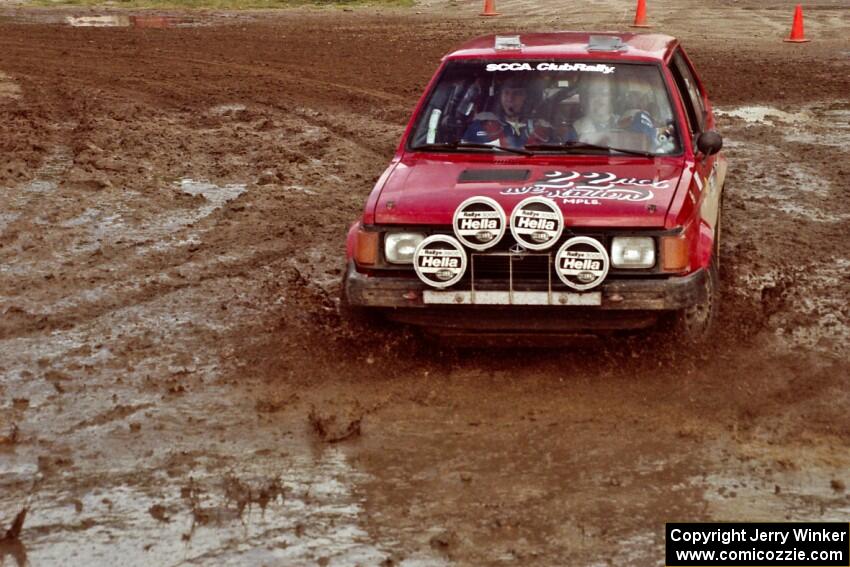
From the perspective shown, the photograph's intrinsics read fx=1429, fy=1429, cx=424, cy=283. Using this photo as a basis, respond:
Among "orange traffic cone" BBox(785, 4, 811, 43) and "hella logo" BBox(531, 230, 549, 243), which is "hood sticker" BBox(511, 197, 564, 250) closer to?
"hella logo" BBox(531, 230, 549, 243)

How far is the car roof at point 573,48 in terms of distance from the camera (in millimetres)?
8023

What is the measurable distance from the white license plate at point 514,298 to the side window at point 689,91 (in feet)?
6.31

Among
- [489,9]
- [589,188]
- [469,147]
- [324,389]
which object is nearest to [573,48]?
[469,147]

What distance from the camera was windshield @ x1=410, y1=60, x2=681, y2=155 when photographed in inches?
303

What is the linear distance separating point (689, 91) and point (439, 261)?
2.56m

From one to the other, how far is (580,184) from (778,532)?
2341mm

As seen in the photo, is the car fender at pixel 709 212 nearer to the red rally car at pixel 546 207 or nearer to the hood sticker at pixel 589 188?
the red rally car at pixel 546 207

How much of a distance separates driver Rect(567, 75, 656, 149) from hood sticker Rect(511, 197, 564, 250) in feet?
3.73

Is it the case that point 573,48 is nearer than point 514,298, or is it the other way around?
point 514,298

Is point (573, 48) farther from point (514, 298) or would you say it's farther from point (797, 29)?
point (797, 29)

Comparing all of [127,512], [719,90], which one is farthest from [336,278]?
[719,90]

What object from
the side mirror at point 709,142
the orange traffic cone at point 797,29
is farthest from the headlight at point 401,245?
the orange traffic cone at point 797,29

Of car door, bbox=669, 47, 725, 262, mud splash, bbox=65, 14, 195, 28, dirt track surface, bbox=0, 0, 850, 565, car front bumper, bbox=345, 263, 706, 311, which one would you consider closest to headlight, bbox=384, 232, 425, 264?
car front bumper, bbox=345, 263, 706, 311

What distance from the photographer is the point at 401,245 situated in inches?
274
